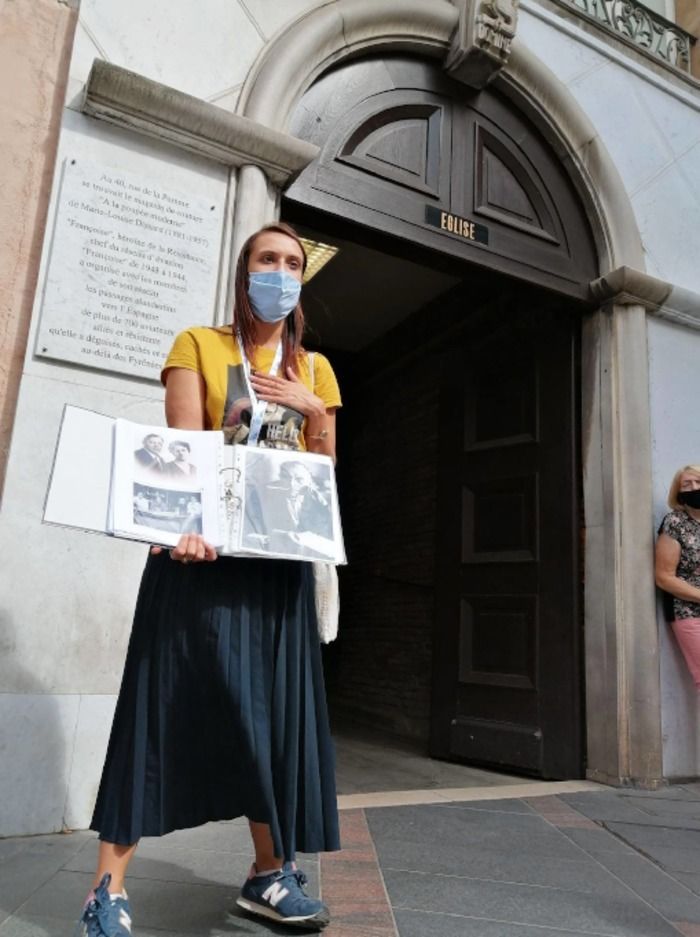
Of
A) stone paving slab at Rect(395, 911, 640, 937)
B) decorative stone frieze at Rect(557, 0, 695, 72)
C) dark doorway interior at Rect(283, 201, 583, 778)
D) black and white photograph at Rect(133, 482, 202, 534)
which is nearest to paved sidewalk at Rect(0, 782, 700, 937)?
stone paving slab at Rect(395, 911, 640, 937)

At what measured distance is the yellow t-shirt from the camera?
1.88 metres

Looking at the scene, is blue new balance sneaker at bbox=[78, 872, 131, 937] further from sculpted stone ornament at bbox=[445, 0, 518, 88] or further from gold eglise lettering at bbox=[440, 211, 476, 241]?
sculpted stone ornament at bbox=[445, 0, 518, 88]

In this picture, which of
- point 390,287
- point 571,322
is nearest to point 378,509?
point 390,287

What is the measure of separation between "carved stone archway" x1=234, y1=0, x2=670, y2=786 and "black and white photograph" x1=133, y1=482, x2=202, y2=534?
2260 millimetres

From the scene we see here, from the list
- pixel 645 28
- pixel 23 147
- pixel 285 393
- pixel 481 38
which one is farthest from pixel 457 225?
pixel 285 393

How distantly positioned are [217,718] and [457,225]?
361 centimetres

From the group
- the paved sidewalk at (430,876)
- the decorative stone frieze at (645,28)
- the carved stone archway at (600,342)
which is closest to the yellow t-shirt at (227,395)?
the paved sidewalk at (430,876)

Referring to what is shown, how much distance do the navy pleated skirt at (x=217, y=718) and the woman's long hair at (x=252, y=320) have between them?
1.80 feet

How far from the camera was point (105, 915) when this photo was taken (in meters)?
A: 1.65

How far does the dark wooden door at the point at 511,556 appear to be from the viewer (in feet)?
15.3

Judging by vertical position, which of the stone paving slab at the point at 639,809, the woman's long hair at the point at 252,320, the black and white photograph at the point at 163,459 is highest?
the woman's long hair at the point at 252,320

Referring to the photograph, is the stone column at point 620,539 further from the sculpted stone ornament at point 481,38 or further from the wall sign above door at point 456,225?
the sculpted stone ornament at point 481,38

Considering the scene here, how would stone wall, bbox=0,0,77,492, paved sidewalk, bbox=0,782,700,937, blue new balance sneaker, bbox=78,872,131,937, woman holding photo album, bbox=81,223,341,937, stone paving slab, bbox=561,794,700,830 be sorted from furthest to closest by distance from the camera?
stone paving slab, bbox=561,794,700,830 → stone wall, bbox=0,0,77,492 → paved sidewalk, bbox=0,782,700,937 → woman holding photo album, bbox=81,223,341,937 → blue new balance sneaker, bbox=78,872,131,937

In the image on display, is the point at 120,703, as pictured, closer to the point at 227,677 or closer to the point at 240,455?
the point at 227,677
